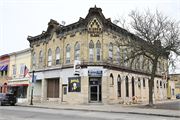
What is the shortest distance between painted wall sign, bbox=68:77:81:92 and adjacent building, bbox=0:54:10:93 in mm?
18309

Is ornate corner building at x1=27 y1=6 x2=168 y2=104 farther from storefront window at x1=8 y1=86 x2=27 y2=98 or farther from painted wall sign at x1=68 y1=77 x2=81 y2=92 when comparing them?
storefront window at x1=8 y1=86 x2=27 y2=98

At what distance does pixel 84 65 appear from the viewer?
2234cm

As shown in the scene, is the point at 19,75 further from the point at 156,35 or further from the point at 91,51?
the point at 156,35

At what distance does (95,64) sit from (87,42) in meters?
3.23

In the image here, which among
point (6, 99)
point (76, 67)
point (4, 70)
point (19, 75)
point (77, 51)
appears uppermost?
point (77, 51)

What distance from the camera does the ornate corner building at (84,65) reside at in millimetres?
22266

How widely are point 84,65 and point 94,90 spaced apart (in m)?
3.49

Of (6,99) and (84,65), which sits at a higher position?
(84,65)

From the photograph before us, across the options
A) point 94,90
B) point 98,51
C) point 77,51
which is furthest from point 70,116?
point 77,51

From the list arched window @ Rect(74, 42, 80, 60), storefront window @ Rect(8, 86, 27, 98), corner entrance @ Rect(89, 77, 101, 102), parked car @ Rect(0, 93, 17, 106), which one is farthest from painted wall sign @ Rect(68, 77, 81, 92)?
storefront window @ Rect(8, 86, 27, 98)

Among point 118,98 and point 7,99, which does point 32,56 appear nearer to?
point 7,99

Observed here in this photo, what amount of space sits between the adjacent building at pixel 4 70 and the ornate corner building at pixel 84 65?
1067 centimetres

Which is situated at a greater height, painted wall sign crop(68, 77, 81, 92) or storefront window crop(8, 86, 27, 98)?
painted wall sign crop(68, 77, 81, 92)

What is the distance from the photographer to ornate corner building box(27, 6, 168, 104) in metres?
22.3
